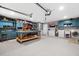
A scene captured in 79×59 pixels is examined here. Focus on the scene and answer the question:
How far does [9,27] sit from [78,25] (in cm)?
768

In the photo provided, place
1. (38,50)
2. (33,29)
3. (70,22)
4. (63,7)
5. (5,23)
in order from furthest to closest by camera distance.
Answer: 1. (70,22)
2. (33,29)
3. (5,23)
4. (63,7)
5. (38,50)

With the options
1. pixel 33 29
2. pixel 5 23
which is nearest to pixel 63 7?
pixel 33 29

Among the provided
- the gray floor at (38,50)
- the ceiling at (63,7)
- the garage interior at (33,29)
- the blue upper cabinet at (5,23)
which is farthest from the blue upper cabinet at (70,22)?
the blue upper cabinet at (5,23)

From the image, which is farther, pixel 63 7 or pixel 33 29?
pixel 33 29

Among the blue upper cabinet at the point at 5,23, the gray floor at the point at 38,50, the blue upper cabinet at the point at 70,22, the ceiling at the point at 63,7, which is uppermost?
the ceiling at the point at 63,7

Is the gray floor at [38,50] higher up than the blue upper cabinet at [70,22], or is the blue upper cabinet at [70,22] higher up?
the blue upper cabinet at [70,22]

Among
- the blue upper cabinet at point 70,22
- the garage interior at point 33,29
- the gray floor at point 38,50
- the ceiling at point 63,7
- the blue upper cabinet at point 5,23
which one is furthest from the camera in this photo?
the blue upper cabinet at point 70,22

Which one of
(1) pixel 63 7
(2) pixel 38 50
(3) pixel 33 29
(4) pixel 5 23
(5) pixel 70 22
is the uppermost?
(1) pixel 63 7

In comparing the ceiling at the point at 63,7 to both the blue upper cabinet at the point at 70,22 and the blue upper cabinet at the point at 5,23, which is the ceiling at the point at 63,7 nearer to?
the blue upper cabinet at the point at 70,22

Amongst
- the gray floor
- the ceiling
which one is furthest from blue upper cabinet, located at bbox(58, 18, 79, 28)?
the gray floor

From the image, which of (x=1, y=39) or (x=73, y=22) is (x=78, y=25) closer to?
(x=73, y=22)

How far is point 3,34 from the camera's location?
203 inches

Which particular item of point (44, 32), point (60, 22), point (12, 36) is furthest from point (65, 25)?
point (12, 36)

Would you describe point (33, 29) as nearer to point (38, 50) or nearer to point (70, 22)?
point (38, 50)
